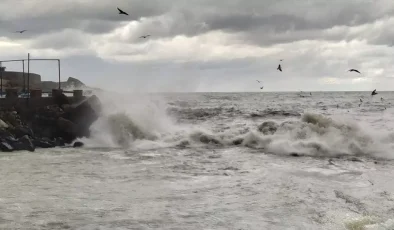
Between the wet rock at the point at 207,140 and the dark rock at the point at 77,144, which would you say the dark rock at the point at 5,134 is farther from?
the wet rock at the point at 207,140

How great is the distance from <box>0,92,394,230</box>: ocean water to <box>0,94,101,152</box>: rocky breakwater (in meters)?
1.06

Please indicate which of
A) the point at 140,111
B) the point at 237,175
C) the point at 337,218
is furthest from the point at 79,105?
the point at 337,218

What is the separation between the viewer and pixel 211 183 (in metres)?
9.75

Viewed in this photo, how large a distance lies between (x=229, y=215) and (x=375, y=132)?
12.9 meters

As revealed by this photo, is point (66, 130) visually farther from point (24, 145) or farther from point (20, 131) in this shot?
point (24, 145)

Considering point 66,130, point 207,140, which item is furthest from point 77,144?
point 207,140

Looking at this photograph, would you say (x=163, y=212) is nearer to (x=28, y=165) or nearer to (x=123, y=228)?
(x=123, y=228)

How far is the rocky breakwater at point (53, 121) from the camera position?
1736cm

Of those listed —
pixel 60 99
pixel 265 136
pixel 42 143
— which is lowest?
pixel 42 143

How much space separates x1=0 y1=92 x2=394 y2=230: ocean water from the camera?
687 cm

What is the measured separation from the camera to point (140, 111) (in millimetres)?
24109

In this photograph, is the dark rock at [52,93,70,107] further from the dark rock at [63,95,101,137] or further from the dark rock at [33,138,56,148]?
the dark rock at [33,138,56,148]

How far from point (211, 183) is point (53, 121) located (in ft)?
39.4

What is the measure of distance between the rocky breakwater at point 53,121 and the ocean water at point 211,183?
1058 mm
